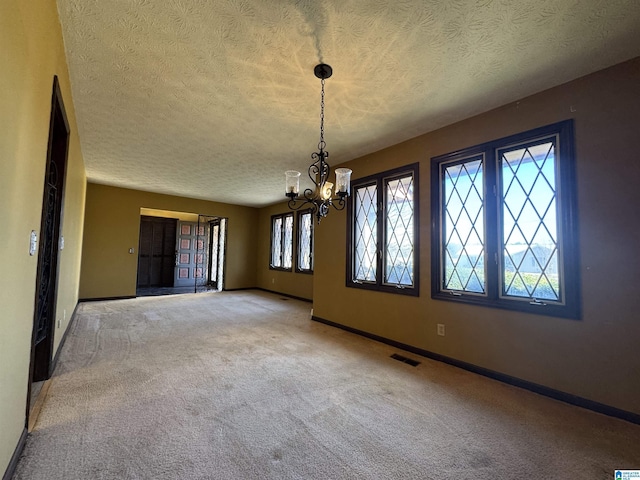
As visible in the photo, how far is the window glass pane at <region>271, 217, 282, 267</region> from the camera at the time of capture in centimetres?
774

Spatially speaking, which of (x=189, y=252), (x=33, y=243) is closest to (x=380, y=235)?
(x=33, y=243)

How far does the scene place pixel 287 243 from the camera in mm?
7469

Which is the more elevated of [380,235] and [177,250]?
[380,235]

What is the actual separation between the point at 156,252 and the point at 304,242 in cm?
497

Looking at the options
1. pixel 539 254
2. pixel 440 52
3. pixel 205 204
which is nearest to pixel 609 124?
pixel 539 254

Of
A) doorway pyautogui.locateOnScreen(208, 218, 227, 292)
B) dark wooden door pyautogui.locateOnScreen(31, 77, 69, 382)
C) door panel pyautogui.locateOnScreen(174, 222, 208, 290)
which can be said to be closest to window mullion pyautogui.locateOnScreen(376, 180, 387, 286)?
dark wooden door pyautogui.locateOnScreen(31, 77, 69, 382)

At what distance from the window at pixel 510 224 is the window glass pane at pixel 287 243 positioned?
15.2 feet

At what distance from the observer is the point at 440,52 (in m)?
1.99

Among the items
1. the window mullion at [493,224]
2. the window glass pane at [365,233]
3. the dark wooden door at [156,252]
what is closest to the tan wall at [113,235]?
the dark wooden door at [156,252]

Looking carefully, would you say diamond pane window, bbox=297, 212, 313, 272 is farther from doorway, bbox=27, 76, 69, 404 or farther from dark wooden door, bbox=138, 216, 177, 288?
doorway, bbox=27, 76, 69, 404

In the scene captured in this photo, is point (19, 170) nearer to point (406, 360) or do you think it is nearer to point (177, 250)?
point (406, 360)

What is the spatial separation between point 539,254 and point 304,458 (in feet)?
7.90

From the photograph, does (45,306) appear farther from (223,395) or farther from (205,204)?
(205,204)

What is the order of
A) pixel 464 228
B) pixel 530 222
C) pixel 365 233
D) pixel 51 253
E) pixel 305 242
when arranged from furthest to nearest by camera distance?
pixel 305 242, pixel 365 233, pixel 464 228, pixel 51 253, pixel 530 222
